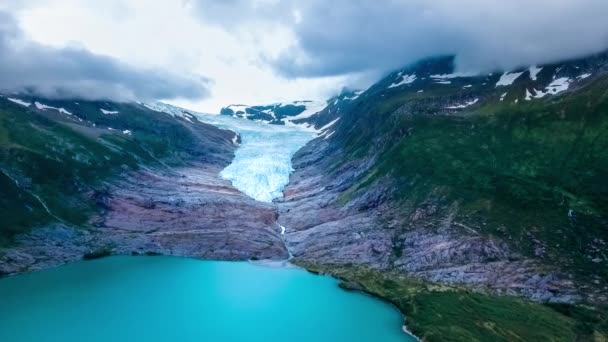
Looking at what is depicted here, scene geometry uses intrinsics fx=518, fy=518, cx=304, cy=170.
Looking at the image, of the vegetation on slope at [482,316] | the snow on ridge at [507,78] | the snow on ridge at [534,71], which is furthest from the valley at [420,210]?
the snow on ridge at [507,78]

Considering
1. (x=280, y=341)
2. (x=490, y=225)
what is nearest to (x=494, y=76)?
(x=490, y=225)

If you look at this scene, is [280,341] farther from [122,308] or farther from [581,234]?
[581,234]

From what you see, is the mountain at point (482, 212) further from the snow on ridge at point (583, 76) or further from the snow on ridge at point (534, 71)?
the snow on ridge at point (583, 76)

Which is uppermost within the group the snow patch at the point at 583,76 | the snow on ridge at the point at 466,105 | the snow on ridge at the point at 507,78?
the snow on ridge at the point at 507,78

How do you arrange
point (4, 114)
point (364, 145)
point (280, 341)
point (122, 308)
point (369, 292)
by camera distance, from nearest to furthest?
1. point (280, 341)
2. point (122, 308)
3. point (369, 292)
4. point (4, 114)
5. point (364, 145)

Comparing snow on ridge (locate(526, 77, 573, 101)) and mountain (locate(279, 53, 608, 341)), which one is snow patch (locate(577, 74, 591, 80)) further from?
snow on ridge (locate(526, 77, 573, 101))
